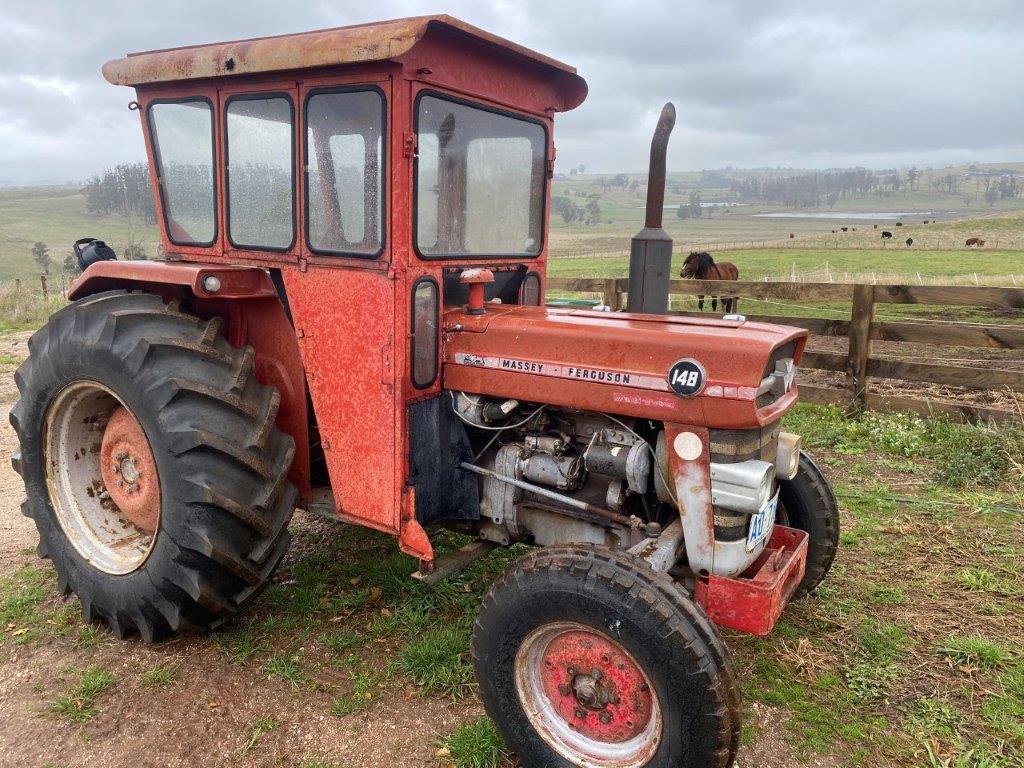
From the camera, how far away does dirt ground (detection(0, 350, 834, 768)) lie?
8.59 feet

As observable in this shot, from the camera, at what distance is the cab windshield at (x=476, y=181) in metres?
2.91

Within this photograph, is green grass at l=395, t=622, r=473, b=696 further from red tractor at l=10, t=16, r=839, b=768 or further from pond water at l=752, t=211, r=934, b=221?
pond water at l=752, t=211, r=934, b=221

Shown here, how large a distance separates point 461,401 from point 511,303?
689mm

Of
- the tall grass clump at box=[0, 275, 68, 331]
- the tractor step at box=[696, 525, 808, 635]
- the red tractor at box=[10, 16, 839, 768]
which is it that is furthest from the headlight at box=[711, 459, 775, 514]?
the tall grass clump at box=[0, 275, 68, 331]

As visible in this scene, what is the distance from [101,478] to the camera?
3.60 metres

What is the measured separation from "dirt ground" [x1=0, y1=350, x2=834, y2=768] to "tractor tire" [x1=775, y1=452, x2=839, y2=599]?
0.88 metres

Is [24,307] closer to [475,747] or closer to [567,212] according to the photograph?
[475,747]

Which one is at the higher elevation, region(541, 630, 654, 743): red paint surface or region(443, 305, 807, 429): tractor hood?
region(443, 305, 807, 429): tractor hood

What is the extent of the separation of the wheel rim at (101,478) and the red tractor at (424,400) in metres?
0.02

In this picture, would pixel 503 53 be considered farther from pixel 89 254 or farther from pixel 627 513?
pixel 89 254

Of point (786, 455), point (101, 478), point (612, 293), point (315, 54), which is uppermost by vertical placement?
point (315, 54)

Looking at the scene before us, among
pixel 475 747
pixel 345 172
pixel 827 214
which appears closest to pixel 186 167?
pixel 345 172

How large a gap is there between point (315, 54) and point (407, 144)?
18.8 inches

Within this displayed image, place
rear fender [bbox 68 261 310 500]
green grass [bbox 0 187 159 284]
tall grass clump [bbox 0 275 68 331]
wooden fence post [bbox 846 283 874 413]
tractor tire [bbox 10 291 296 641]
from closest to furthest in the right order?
tractor tire [bbox 10 291 296 641]
rear fender [bbox 68 261 310 500]
wooden fence post [bbox 846 283 874 413]
tall grass clump [bbox 0 275 68 331]
green grass [bbox 0 187 159 284]
